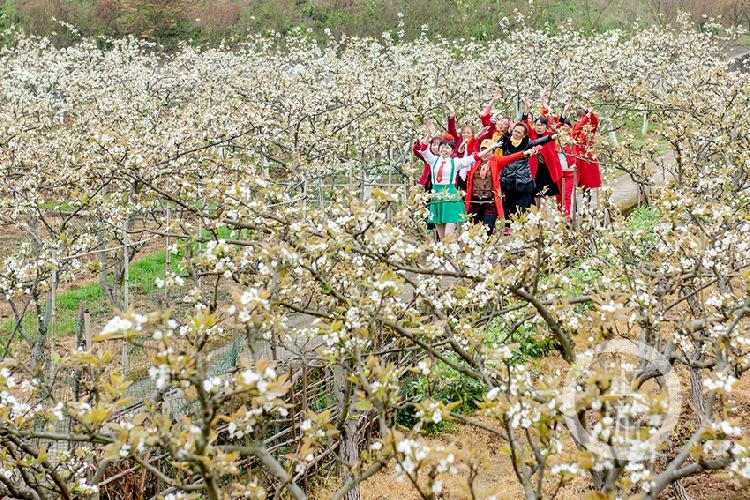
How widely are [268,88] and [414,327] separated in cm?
1098

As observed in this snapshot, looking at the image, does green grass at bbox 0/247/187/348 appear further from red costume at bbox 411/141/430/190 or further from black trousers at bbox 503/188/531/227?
black trousers at bbox 503/188/531/227

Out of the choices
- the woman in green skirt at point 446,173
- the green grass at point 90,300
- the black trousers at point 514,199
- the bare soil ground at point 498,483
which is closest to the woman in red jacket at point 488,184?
the woman in green skirt at point 446,173

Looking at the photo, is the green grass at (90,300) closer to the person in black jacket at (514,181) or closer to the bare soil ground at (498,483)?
the person in black jacket at (514,181)

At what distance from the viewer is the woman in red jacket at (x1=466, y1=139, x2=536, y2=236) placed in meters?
9.41

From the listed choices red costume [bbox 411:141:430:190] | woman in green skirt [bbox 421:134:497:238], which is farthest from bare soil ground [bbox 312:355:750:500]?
red costume [bbox 411:141:430:190]

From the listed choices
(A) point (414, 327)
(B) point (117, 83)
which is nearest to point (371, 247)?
(A) point (414, 327)

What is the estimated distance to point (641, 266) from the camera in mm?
5320

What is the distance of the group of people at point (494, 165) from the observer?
9.21m

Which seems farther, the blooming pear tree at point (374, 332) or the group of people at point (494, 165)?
the group of people at point (494, 165)

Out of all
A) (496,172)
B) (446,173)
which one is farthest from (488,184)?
(446,173)

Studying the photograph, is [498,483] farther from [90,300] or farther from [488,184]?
[90,300]

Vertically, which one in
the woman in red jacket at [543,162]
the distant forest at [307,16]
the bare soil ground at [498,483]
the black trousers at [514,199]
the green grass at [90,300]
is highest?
the distant forest at [307,16]

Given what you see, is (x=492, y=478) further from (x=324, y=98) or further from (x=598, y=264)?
(x=324, y=98)

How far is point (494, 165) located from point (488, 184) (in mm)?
300
